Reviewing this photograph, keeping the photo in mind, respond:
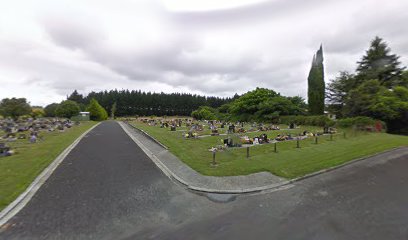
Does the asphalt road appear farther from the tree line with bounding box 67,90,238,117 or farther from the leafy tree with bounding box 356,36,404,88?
the tree line with bounding box 67,90,238,117

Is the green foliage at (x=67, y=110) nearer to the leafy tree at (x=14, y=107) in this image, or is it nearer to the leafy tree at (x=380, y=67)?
the leafy tree at (x=14, y=107)

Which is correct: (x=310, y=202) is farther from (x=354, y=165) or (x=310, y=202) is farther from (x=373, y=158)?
(x=373, y=158)

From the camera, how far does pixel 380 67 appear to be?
123 ft

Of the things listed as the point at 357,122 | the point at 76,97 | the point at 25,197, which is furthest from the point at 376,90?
the point at 76,97

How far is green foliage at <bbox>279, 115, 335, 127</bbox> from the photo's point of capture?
3063 centimetres

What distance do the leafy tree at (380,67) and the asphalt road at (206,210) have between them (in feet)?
119

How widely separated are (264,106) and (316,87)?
9912mm

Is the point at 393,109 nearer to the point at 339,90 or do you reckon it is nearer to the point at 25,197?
the point at 339,90

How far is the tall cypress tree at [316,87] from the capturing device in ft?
124

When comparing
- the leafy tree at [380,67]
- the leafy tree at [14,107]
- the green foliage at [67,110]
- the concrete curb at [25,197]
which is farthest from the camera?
the green foliage at [67,110]

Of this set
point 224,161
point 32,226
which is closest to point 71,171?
point 32,226

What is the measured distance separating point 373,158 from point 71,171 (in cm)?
1622

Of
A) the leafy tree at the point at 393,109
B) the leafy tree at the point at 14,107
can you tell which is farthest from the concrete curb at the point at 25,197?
the leafy tree at the point at 14,107

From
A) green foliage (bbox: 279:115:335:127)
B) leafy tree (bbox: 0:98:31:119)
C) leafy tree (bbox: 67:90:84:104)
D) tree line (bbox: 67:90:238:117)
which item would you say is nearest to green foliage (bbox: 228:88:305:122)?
green foliage (bbox: 279:115:335:127)
